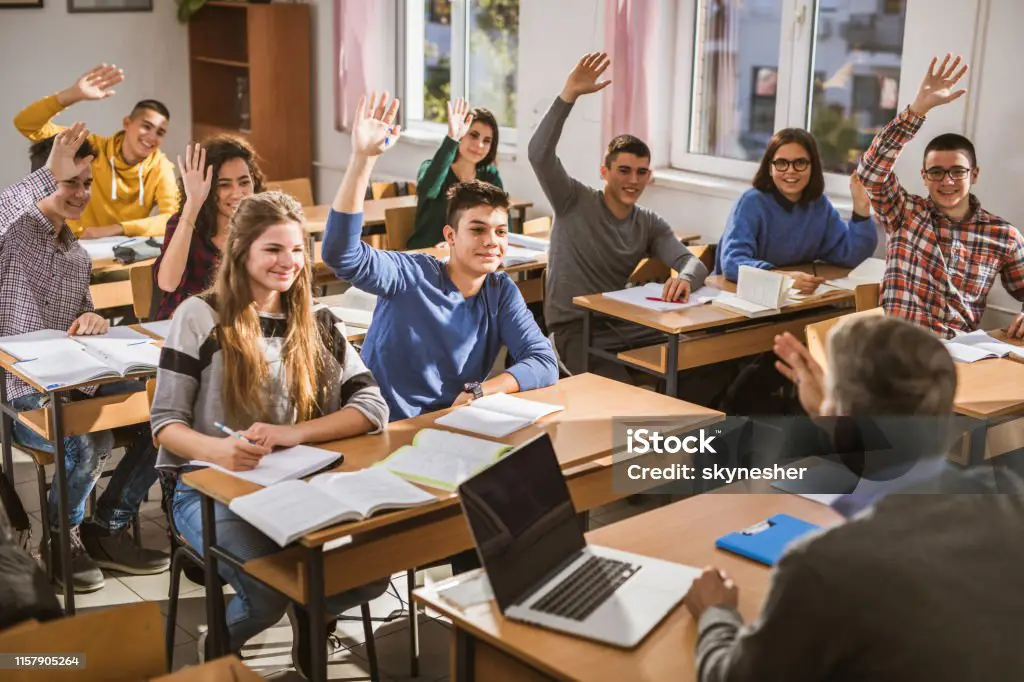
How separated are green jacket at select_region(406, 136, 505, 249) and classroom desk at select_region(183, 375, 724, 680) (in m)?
2.47

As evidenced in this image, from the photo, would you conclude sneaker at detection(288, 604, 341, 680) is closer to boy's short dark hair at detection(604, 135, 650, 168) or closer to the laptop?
the laptop

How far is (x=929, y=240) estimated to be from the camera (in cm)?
406

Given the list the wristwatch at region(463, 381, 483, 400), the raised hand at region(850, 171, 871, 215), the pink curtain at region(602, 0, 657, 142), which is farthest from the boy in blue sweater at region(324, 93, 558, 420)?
the pink curtain at region(602, 0, 657, 142)

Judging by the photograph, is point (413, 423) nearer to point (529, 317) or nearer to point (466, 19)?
point (529, 317)

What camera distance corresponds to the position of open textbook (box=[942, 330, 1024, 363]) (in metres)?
3.56

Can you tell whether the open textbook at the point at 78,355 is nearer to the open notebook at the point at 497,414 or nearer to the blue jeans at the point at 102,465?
the blue jeans at the point at 102,465

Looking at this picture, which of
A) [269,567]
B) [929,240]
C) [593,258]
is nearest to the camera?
[269,567]

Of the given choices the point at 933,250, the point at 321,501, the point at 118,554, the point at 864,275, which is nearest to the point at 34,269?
the point at 118,554

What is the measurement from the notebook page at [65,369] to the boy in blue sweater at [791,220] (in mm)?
2505

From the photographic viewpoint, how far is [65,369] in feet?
10.3

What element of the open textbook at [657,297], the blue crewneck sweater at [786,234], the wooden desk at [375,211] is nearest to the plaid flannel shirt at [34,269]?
the open textbook at [657,297]

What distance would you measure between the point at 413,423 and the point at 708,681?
1335 mm

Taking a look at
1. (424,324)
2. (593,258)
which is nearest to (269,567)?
(424,324)

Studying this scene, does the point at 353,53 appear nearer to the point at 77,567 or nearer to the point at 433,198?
the point at 433,198
